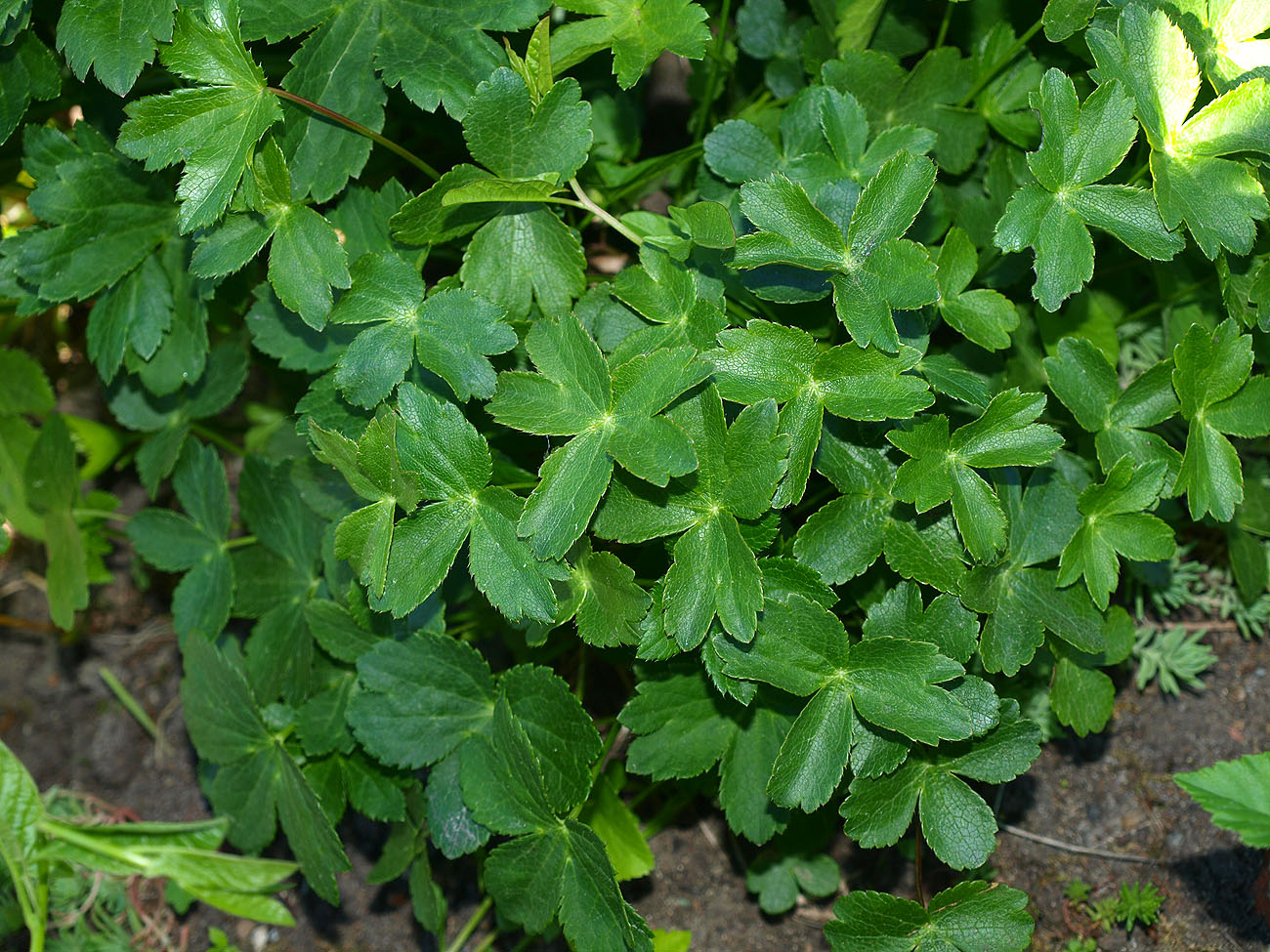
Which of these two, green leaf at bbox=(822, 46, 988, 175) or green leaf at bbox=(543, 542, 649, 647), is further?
green leaf at bbox=(822, 46, 988, 175)

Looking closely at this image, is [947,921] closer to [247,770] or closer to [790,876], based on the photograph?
[790,876]

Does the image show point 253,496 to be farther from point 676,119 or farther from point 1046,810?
point 1046,810

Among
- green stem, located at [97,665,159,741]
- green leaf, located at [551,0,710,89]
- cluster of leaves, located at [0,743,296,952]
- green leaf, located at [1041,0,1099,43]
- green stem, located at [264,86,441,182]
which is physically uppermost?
green leaf, located at [1041,0,1099,43]

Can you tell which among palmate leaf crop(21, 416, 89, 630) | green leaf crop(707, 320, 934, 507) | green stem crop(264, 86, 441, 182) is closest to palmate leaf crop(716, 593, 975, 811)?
green leaf crop(707, 320, 934, 507)

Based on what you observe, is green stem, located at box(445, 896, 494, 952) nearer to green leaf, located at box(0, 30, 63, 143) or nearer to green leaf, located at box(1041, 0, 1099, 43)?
green leaf, located at box(0, 30, 63, 143)

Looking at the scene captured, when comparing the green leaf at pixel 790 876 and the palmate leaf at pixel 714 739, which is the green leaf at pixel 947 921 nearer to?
the palmate leaf at pixel 714 739

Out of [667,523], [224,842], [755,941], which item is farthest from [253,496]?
[755,941]

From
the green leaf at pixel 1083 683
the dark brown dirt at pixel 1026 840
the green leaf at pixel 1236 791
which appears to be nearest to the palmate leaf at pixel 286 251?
the dark brown dirt at pixel 1026 840
